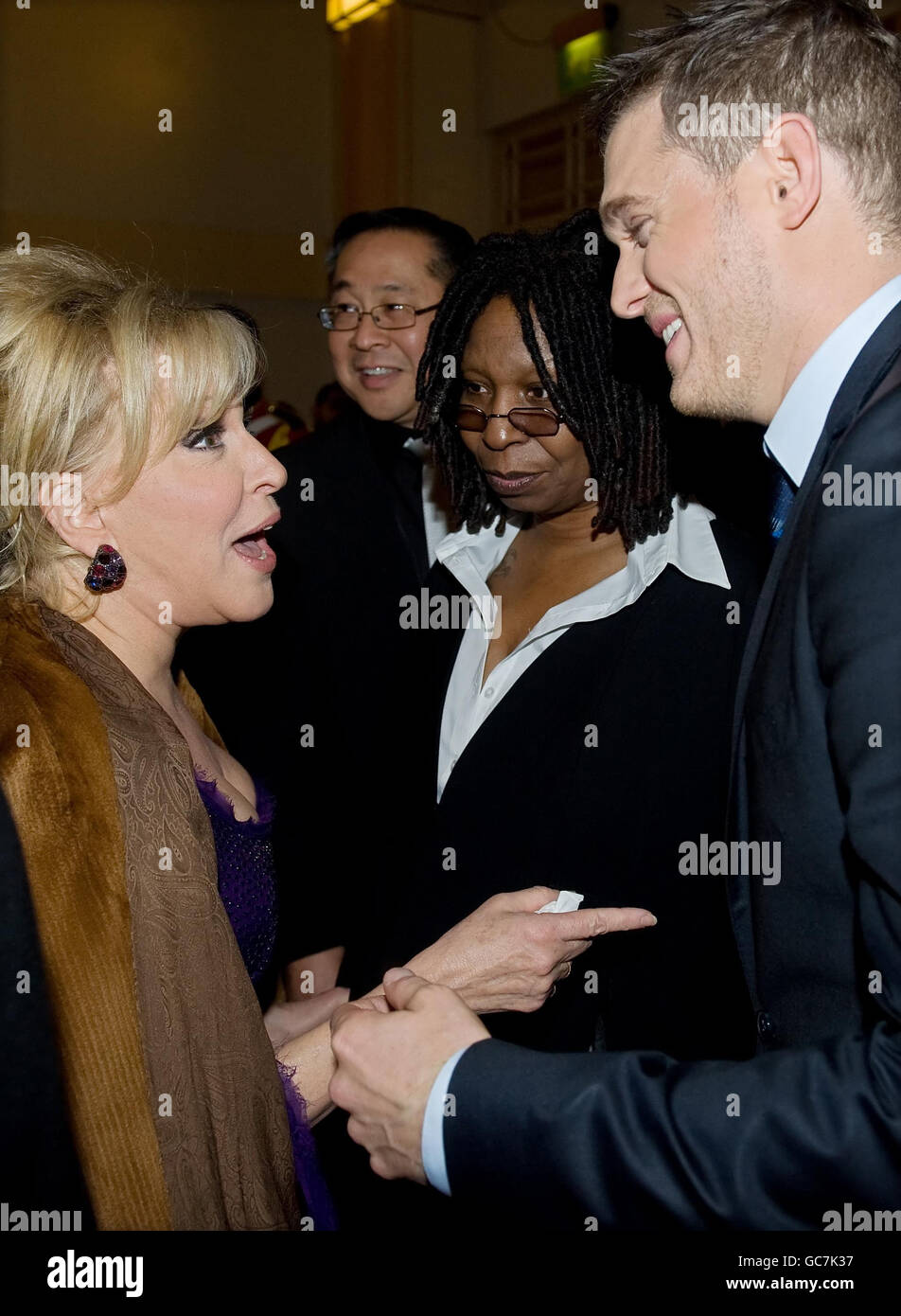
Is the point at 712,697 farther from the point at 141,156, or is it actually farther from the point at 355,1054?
the point at 141,156

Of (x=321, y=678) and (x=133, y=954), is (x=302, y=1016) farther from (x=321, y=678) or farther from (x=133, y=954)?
(x=321, y=678)

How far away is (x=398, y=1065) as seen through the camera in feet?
3.92

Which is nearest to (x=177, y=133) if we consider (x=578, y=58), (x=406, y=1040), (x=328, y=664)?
(x=578, y=58)

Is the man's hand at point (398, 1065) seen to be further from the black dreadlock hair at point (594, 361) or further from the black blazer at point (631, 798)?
the black dreadlock hair at point (594, 361)

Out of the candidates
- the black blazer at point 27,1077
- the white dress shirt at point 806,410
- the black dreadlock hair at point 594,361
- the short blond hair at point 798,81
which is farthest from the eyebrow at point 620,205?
the black blazer at point 27,1077

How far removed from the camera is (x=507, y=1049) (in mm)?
1145

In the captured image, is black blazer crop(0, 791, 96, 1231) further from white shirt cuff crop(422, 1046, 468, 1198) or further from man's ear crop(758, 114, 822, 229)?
man's ear crop(758, 114, 822, 229)

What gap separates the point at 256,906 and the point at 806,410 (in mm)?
1040

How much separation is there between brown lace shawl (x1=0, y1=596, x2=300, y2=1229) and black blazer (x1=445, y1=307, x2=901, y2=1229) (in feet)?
1.45

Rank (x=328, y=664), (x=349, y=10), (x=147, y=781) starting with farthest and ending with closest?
(x=349, y=10)
(x=328, y=664)
(x=147, y=781)

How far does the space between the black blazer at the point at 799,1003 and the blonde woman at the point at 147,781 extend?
45 centimetres

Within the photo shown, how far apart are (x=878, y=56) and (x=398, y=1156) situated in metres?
1.25

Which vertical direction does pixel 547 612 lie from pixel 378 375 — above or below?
below

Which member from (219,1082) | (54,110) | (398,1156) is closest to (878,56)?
(398,1156)
